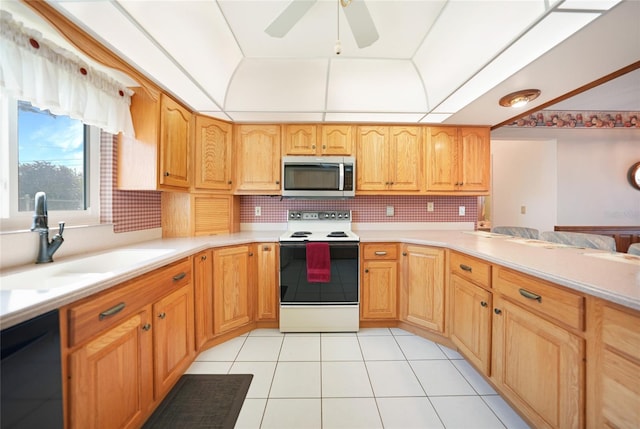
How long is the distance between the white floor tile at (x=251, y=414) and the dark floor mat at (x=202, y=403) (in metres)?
0.03

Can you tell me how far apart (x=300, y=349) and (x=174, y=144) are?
201cm

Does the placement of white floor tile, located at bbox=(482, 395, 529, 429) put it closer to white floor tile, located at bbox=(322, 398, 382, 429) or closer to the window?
white floor tile, located at bbox=(322, 398, 382, 429)

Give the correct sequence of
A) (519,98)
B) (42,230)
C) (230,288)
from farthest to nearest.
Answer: (230,288) → (519,98) → (42,230)

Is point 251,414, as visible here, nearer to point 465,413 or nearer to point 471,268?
point 465,413

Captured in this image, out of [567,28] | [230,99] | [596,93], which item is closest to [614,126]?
[596,93]

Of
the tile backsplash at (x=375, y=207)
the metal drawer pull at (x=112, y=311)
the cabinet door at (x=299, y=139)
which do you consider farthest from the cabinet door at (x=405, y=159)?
Answer: the metal drawer pull at (x=112, y=311)

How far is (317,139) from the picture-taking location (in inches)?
100

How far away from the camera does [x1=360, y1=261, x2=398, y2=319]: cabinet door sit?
2281 millimetres

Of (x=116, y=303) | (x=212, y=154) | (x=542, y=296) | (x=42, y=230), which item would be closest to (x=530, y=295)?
(x=542, y=296)

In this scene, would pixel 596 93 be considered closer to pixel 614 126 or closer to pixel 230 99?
pixel 614 126

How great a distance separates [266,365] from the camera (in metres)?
1.78

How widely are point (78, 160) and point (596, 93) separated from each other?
5.05 m

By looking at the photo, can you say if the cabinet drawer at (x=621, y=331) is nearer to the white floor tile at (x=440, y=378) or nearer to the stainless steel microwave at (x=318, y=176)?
the white floor tile at (x=440, y=378)

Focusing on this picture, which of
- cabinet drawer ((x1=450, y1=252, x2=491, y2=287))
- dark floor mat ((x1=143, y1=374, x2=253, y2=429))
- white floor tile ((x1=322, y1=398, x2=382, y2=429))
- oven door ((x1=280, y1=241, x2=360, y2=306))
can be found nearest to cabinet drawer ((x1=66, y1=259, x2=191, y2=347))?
dark floor mat ((x1=143, y1=374, x2=253, y2=429))
